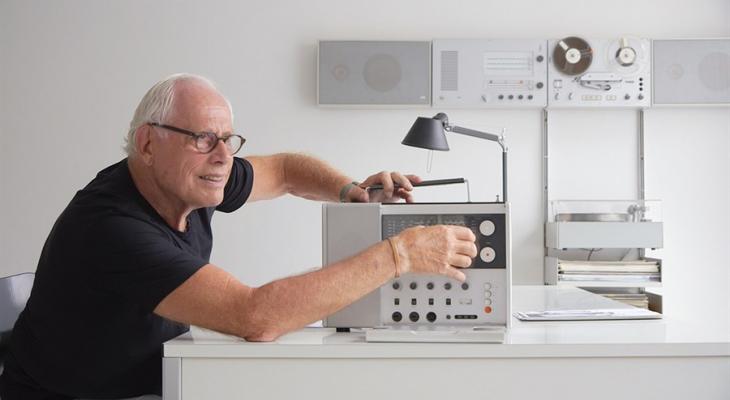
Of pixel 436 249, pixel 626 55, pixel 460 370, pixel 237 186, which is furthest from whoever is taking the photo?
pixel 626 55

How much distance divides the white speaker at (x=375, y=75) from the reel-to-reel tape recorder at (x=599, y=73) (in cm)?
72

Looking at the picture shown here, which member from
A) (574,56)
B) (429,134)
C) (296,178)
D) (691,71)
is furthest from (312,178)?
(691,71)

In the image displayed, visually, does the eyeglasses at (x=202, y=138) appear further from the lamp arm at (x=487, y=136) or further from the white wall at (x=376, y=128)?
the white wall at (x=376, y=128)

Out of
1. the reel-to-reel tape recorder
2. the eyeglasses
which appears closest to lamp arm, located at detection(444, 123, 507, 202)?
the eyeglasses

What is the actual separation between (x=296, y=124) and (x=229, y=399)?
3065 mm

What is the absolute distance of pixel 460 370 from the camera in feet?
5.01

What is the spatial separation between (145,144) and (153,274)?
0.40 metres

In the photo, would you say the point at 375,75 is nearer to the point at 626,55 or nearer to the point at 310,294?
the point at 626,55

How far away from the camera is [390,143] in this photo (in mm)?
4441

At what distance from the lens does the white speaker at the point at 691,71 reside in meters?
4.27

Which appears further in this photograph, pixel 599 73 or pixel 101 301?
pixel 599 73

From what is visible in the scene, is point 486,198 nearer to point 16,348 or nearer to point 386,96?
point 386,96

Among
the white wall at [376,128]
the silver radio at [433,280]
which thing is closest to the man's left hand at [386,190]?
the silver radio at [433,280]

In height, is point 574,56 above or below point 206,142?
above
